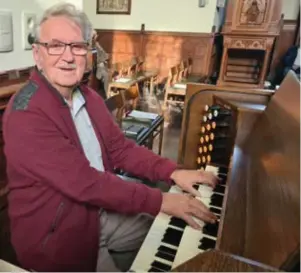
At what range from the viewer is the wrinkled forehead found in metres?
1.01

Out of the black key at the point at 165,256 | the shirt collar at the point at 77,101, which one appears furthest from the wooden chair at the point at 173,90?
the black key at the point at 165,256

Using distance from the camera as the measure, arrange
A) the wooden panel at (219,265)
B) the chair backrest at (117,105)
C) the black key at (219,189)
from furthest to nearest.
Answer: the chair backrest at (117,105), the black key at (219,189), the wooden panel at (219,265)

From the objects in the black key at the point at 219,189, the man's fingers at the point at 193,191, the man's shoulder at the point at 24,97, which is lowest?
the black key at the point at 219,189

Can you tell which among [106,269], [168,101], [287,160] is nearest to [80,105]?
[106,269]

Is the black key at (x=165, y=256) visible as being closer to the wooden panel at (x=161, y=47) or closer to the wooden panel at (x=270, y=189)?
the wooden panel at (x=270, y=189)

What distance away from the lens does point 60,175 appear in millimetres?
933

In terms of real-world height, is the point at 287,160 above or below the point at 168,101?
above

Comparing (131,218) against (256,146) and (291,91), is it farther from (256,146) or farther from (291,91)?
(291,91)

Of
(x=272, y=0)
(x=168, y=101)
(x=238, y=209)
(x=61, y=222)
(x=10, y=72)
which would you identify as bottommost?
(x=168, y=101)

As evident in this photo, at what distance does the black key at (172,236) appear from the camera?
3.22ft

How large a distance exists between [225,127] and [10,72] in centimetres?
110

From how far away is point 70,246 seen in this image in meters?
1.03

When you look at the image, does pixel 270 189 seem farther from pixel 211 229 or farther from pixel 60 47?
pixel 60 47

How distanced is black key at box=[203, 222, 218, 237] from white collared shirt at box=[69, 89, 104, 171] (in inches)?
18.2
